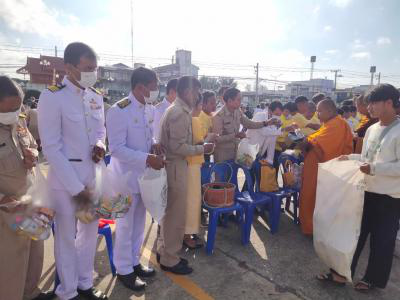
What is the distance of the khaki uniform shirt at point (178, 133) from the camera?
9.20ft

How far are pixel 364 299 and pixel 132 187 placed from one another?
7.74 ft

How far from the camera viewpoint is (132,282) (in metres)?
2.69

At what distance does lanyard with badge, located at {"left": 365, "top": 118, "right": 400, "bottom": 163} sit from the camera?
2568 mm

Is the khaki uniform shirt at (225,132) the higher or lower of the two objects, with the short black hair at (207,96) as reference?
lower

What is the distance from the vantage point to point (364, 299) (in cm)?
265

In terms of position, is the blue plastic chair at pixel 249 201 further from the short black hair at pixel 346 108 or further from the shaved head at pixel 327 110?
the short black hair at pixel 346 108

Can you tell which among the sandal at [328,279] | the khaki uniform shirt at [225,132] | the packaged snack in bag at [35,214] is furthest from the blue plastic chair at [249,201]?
the packaged snack in bag at [35,214]

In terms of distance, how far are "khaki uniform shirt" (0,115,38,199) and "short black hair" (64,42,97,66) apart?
→ 61 cm

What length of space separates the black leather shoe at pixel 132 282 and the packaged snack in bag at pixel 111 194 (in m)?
0.76

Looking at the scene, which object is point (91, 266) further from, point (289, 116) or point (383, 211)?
point (289, 116)

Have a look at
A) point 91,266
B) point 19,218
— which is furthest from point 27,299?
point 19,218

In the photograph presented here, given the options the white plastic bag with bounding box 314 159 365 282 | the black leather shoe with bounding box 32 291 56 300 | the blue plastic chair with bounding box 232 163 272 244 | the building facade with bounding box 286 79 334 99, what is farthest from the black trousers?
the building facade with bounding box 286 79 334 99

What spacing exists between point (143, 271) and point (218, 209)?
1041 mm

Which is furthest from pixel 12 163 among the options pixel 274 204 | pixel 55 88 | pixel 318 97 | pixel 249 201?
pixel 318 97
